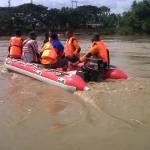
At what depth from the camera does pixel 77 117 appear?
7078mm

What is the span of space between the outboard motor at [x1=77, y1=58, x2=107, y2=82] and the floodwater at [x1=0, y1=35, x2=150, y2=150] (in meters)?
0.31

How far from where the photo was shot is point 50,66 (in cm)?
1132

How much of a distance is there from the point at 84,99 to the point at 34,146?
2.96 m

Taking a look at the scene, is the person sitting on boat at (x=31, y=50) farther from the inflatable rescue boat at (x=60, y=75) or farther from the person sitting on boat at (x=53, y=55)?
the person sitting on boat at (x=53, y=55)

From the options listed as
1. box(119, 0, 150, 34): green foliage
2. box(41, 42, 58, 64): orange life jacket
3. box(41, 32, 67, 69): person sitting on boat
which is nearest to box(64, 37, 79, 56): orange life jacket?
box(41, 32, 67, 69): person sitting on boat

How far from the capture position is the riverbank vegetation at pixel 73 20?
53469mm

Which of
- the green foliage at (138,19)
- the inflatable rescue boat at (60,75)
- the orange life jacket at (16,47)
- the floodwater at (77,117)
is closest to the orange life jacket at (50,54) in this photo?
the inflatable rescue boat at (60,75)

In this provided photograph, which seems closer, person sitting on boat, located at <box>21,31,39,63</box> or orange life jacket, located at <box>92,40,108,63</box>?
orange life jacket, located at <box>92,40,108,63</box>

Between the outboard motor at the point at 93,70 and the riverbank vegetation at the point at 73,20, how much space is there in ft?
138

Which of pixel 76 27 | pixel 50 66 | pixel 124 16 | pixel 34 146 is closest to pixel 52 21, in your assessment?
pixel 76 27

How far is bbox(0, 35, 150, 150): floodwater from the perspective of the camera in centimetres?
574

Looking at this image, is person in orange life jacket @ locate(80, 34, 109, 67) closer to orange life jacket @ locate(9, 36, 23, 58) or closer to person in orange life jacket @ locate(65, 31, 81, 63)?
person in orange life jacket @ locate(65, 31, 81, 63)

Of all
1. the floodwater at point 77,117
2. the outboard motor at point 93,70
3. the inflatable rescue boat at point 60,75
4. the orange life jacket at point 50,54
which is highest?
the orange life jacket at point 50,54

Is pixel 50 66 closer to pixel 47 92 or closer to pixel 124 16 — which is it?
pixel 47 92
